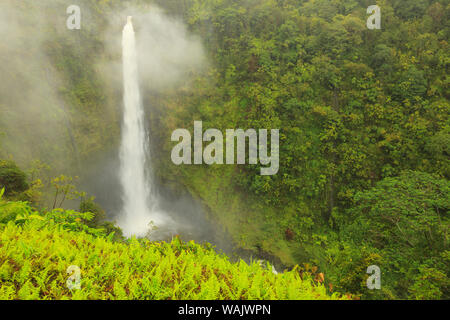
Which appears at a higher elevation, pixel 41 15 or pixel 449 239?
pixel 41 15

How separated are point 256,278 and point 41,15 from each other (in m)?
28.1

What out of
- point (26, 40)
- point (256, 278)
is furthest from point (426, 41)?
point (26, 40)

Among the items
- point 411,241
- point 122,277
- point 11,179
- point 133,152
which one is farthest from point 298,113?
point 11,179

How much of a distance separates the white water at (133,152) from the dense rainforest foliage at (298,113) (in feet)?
3.96

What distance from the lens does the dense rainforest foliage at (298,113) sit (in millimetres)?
14997

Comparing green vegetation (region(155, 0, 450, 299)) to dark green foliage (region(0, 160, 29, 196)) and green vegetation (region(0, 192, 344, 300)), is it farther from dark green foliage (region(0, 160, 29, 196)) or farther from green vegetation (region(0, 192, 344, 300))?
dark green foliage (region(0, 160, 29, 196))

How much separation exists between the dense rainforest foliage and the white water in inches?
47.5

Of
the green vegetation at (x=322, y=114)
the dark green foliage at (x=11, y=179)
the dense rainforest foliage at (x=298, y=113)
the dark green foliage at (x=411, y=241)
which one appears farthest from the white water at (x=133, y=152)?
the dark green foliage at (x=411, y=241)

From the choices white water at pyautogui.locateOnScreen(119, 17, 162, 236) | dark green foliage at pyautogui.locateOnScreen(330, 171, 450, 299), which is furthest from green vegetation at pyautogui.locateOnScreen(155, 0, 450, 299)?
white water at pyautogui.locateOnScreen(119, 17, 162, 236)

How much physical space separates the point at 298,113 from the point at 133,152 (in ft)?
52.1

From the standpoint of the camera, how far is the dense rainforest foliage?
15.0 m

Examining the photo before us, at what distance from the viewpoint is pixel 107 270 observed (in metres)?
2.90

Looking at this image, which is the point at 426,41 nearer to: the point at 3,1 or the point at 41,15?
the point at 41,15

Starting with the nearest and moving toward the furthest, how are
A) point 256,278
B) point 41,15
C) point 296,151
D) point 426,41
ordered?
1. point 256,278
2. point 426,41
3. point 296,151
4. point 41,15
